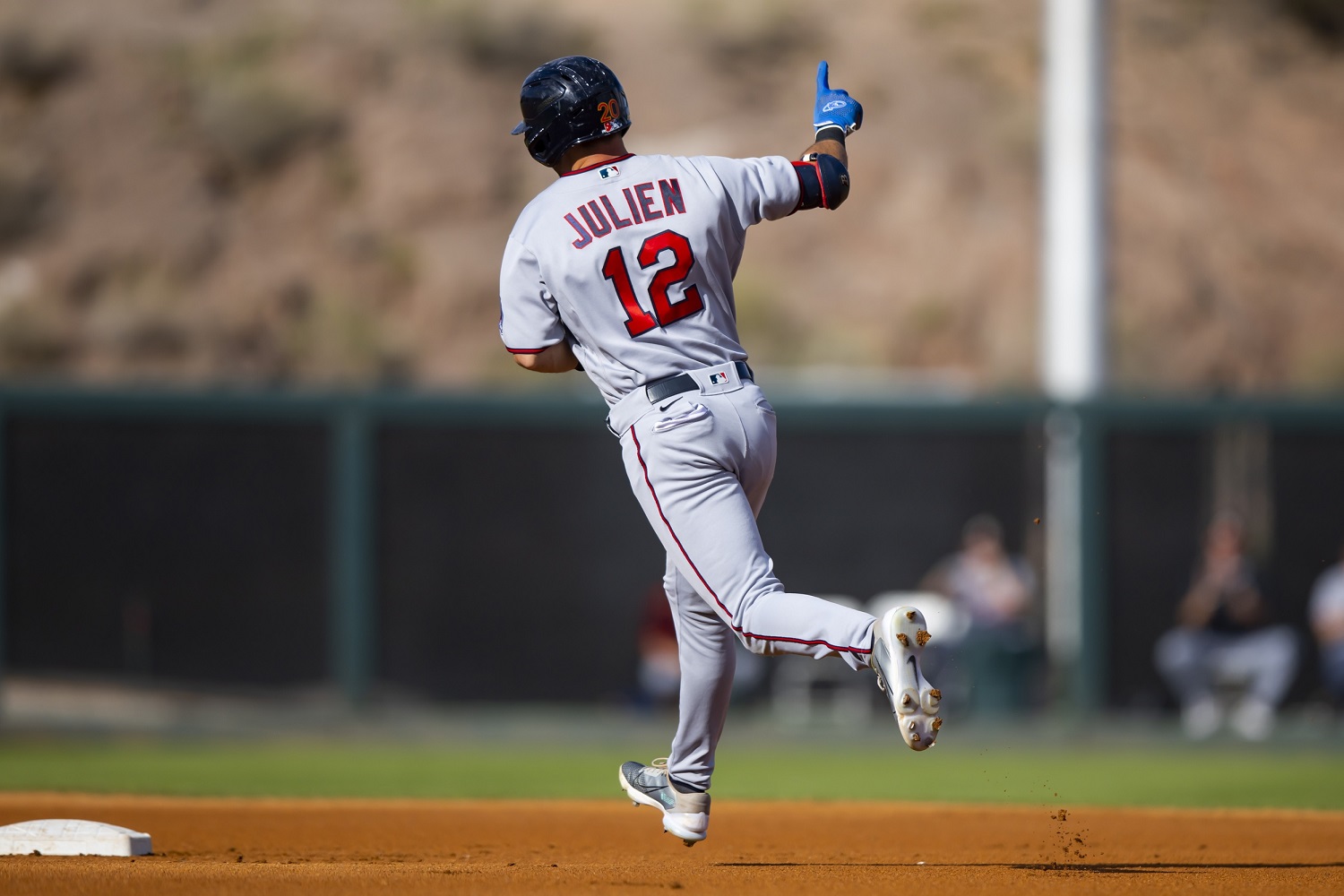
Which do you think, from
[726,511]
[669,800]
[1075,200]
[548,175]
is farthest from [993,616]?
[548,175]

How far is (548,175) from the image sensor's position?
20.9 m

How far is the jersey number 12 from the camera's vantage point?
3.85 metres

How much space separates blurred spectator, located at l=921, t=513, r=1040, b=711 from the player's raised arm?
634 cm

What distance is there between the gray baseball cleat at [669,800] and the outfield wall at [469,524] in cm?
593

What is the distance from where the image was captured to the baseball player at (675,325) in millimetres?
3803

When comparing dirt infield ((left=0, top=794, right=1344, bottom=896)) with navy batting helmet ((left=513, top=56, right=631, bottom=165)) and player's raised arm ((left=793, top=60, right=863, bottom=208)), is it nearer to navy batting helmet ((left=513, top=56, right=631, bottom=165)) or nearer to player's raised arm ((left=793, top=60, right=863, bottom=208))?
player's raised arm ((left=793, top=60, right=863, bottom=208))

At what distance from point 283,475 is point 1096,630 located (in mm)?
4791

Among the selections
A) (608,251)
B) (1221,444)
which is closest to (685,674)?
(608,251)

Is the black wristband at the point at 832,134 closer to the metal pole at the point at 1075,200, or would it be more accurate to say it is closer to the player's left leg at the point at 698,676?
the player's left leg at the point at 698,676

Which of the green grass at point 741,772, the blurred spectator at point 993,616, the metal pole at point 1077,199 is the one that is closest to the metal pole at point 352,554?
the green grass at point 741,772

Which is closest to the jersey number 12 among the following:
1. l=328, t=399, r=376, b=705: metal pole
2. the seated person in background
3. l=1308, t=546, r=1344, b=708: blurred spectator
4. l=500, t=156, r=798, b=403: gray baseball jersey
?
l=500, t=156, r=798, b=403: gray baseball jersey

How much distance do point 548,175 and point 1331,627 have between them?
12.7m

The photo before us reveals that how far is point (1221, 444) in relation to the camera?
10.6 metres

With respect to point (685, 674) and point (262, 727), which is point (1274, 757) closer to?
point (262, 727)
